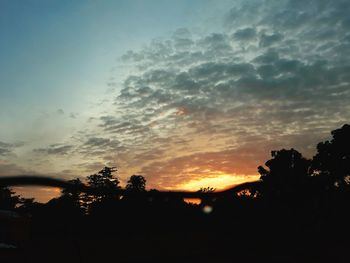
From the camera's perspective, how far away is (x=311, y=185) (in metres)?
2.09

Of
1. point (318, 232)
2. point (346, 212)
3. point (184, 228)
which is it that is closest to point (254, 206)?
point (184, 228)

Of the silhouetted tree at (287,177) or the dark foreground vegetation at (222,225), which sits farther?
the silhouetted tree at (287,177)

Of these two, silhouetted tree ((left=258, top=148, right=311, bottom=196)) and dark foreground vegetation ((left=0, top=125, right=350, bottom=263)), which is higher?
silhouetted tree ((left=258, top=148, right=311, bottom=196))

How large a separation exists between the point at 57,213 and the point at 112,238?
19.4 inches

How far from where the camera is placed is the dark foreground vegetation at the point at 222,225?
166 cm

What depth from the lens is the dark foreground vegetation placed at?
1.66 metres

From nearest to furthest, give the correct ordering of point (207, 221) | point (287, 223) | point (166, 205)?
point (166, 205) → point (207, 221) → point (287, 223)

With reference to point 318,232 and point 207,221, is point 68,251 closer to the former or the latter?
point 207,221

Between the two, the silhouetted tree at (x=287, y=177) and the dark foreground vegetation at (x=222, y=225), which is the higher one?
the silhouetted tree at (x=287, y=177)

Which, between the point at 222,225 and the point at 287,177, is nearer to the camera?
the point at 222,225

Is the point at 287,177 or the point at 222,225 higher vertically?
the point at 287,177

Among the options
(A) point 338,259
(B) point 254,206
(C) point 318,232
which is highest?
(B) point 254,206

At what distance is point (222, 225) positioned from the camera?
190 centimetres

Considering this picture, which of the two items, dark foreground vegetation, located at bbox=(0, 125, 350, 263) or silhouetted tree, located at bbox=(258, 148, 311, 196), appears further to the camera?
silhouetted tree, located at bbox=(258, 148, 311, 196)
